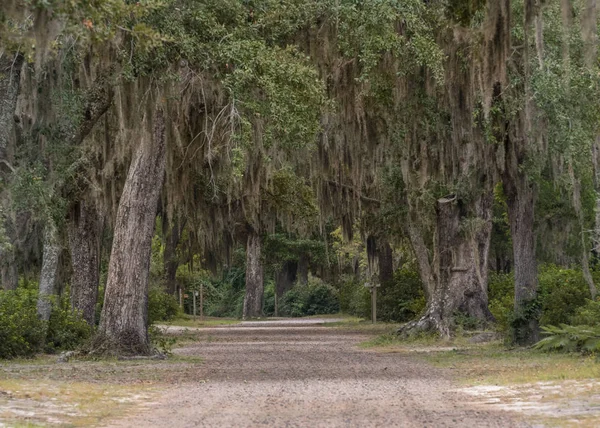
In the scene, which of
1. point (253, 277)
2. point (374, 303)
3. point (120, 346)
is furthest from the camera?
point (253, 277)

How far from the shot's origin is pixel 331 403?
10.5m

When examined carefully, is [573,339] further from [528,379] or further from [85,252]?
[85,252]

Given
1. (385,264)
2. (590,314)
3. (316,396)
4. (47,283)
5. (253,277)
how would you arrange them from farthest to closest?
(253,277) → (385,264) → (47,283) → (590,314) → (316,396)

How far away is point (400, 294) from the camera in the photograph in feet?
118

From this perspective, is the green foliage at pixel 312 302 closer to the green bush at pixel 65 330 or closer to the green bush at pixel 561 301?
the green bush at pixel 65 330

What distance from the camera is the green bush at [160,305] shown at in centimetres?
3726

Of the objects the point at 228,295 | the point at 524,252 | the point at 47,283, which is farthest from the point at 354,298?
the point at 524,252

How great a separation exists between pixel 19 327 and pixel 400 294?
19.5 meters

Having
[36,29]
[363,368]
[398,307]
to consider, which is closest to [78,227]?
[363,368]

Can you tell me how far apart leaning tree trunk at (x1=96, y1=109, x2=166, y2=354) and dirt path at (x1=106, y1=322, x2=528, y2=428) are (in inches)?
62.9

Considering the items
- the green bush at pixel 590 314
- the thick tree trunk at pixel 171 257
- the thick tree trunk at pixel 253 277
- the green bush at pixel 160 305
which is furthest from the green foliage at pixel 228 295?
the green bush at pixel 590 314

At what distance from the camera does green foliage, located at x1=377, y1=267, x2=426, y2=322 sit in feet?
117

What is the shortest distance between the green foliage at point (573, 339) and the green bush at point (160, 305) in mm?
19790

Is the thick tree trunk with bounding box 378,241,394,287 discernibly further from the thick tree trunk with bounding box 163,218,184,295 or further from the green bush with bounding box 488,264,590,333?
the green bush with bounding box 488,264,590,333
